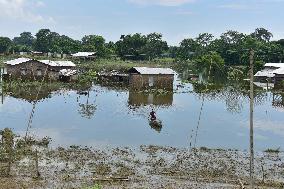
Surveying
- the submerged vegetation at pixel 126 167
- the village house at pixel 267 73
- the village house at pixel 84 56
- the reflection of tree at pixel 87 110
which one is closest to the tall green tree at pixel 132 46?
the village house at pixel 84 56

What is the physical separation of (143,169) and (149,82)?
2790 centimetres

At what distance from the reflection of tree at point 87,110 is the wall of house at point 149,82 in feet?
33.2

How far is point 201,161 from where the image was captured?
21.8 m

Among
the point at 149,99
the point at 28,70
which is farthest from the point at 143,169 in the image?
the point at 28,70

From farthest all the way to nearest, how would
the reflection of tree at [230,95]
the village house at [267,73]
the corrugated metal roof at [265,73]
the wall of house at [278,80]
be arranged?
the corrugated metal roof at [265,73], the village house at [267,73], the wall of house at [278,80], the reflection of tree at [230,95]

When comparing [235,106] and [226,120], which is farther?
[235,106]

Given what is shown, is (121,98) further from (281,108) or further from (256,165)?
(256,165)

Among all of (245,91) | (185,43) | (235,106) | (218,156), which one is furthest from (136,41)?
(218,156)

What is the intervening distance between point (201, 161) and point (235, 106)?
1828cm

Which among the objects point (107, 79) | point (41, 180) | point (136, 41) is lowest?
point (41, 180)

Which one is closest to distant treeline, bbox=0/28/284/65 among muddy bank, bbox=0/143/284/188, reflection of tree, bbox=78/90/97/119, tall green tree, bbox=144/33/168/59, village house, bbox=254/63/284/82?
tall green tree, bbox=144/33/168/59

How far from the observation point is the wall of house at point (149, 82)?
47281mm

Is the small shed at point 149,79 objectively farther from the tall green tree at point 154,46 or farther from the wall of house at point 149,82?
the tall green tree at point 154,46

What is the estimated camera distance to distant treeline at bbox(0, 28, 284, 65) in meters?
80.2
